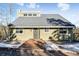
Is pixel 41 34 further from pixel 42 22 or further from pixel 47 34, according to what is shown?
pixel 42 22

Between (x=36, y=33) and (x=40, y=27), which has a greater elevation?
(x=40, y=27)

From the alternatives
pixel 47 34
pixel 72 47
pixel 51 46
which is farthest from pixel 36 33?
pixel 72 47

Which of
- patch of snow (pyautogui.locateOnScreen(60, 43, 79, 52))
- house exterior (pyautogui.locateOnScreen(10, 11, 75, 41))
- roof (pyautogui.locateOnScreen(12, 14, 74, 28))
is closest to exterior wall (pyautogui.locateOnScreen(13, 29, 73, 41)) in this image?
house exterior (pyautogui.locateOnScreen(10, 11, 75, 41))

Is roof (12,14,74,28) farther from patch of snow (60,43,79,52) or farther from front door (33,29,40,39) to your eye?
patch of snow (60,43,79,52)

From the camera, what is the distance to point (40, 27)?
4.38 m

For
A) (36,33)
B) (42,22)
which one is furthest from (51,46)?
(42,22)

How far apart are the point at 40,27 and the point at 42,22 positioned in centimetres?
12

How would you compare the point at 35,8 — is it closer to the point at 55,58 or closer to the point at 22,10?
the point at 22,10

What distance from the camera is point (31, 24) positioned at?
4.38 m

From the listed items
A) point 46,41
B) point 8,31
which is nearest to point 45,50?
point 46,41

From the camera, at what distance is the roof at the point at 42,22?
4367mm

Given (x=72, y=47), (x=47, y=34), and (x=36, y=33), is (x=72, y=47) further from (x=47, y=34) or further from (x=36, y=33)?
(x=36, y=33)

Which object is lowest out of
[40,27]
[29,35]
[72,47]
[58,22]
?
[72,47]

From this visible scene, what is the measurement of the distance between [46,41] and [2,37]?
0.93 meters
